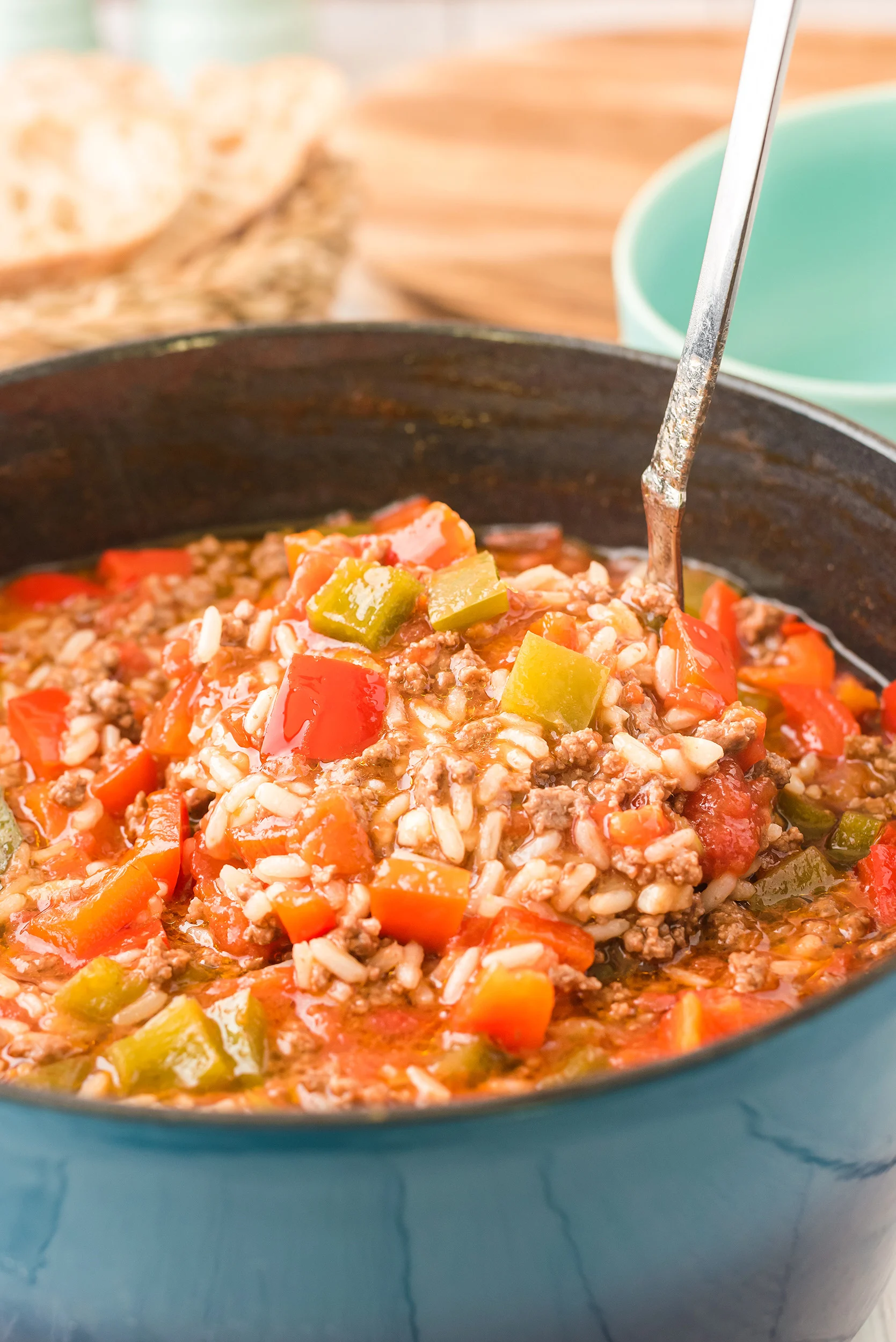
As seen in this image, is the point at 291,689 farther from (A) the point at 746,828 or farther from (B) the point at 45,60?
(B) the point at 45,60

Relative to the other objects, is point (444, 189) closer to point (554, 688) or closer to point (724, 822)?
point (554, 688)

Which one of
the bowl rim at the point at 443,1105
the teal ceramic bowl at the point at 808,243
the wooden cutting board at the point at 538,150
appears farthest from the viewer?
the wooden cutting board at the point at 538,150

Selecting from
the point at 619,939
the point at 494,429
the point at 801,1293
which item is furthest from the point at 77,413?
the point at 801,1293

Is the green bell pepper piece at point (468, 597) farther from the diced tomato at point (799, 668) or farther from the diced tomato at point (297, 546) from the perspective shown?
the diced tomato at point (799, 668)

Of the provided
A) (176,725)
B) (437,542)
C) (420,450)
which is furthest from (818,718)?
(176,725)

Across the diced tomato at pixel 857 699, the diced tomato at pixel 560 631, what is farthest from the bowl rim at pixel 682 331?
the diced tomato at pixel 560 631

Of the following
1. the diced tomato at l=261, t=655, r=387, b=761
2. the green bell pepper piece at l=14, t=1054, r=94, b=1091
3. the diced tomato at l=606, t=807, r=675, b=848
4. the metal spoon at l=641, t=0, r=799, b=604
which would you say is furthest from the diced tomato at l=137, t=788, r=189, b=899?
the metal spoon at l=641, t=0, r=799, b=604

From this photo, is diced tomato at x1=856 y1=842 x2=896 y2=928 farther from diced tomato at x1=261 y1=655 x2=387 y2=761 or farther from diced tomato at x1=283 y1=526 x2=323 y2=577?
diced tomato at x1=283 y1=526 x2=323 y2=577
